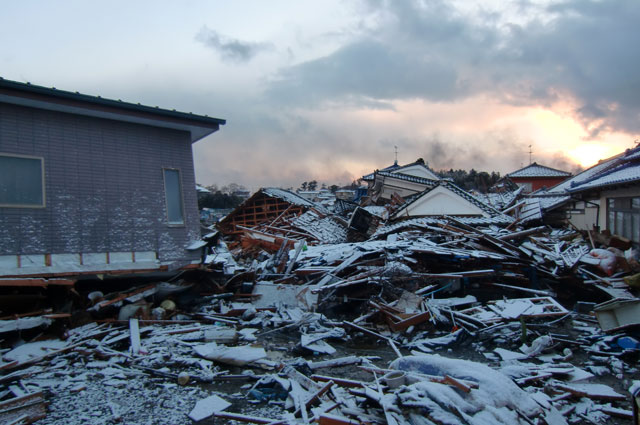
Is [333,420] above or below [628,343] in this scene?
above

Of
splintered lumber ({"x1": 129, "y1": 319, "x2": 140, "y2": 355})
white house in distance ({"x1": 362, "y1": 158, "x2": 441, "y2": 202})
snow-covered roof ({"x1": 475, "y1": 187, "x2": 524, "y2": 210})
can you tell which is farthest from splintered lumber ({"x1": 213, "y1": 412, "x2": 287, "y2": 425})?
snow-covered roof ({"x1": 475, "y1": 187, "x2": 524, "y2": 210})

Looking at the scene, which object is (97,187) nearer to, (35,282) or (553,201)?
(35,282)

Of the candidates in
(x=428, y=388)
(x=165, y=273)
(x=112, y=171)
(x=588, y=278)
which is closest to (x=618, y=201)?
(x=588, y=278)

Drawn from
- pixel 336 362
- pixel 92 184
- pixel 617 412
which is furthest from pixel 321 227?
pixel 617 412

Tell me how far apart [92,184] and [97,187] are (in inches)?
→ 4.9

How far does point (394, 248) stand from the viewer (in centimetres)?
1251

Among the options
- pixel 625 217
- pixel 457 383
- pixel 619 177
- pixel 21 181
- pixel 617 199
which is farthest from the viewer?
pixel 617 199

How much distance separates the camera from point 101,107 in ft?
30.5

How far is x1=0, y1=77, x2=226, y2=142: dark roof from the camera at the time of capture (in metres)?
8.30

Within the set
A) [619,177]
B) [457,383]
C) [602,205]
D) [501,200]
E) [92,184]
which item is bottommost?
[457,383]

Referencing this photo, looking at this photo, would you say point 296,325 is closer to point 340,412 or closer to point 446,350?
point 446,350

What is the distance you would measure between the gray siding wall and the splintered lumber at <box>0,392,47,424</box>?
4.29m

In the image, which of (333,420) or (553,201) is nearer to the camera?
(333,420)

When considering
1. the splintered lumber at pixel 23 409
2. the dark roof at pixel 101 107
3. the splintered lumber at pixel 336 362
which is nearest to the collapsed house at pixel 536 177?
the dark roof at pixel 101 107
